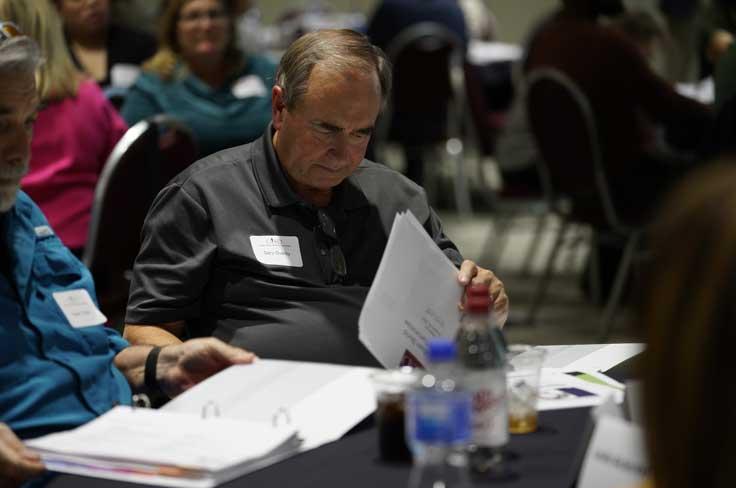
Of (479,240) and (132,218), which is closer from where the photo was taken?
(132,218)

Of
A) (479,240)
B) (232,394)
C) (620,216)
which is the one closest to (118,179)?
(232,394)

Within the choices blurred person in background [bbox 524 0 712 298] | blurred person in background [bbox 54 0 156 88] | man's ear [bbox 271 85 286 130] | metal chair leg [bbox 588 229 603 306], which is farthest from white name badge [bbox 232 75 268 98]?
man's ear [bbox 271 85 286 130]

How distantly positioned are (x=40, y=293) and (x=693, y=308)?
148 centimetres

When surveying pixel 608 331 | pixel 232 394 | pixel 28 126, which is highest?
pixel 28 126

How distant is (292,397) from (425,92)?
6.19m

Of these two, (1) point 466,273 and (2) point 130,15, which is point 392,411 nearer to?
(1) point 466,273

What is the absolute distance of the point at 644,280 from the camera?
0.99 meters

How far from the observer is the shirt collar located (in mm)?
2443

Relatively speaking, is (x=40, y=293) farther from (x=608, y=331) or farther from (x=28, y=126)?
(x=608, y=331)

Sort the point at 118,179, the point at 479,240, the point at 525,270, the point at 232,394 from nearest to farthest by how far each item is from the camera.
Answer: the point at 232,394
the point at 118,179
the point at 525,270
the point at 479,240

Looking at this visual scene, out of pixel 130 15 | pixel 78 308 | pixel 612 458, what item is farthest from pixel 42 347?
pixel 130 15

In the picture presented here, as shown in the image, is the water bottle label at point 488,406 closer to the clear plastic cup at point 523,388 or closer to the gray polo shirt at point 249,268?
the clear plastic cup at point 523,388

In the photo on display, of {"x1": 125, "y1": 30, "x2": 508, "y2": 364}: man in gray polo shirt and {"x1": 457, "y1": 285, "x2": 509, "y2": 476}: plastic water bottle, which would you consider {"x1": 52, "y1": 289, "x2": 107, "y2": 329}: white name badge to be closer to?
{"x1": 125, "y1": 30, "x2": 508, "y2": 364}: man in gray polo shirt

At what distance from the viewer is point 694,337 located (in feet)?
3.04
